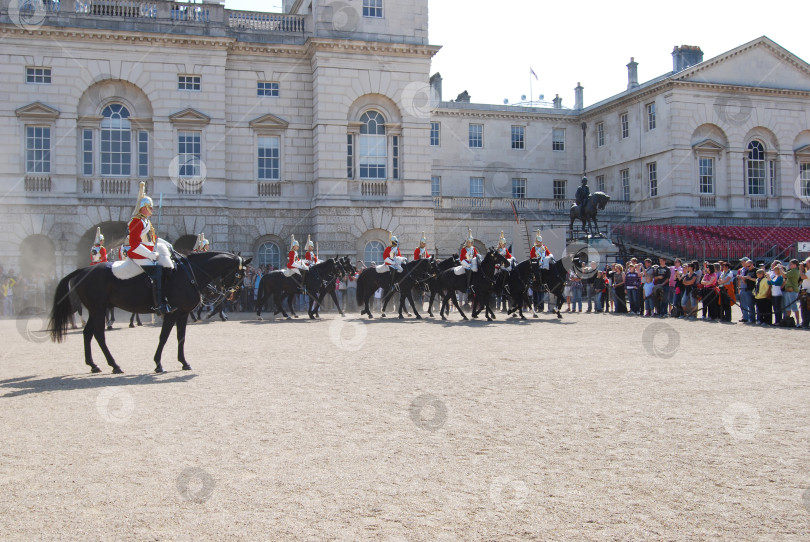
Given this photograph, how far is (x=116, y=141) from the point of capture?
3244 centimetres

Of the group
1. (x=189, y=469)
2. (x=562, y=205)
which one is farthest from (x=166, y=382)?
(x=562, y=205)

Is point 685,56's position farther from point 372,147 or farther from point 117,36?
point 117,36

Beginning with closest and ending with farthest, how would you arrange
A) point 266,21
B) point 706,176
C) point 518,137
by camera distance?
point 266,21, point 706,176, point 518,137

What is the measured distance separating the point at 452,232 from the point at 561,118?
17.0 meters

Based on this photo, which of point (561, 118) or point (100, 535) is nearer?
point (100, 535)

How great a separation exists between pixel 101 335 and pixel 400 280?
12616 millimetres

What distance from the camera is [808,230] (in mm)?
41844

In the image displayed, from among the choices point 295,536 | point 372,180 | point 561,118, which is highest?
point 561,118

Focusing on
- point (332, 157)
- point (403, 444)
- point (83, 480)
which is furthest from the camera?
point (332, 157)

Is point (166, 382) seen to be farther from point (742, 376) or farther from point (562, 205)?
point (562, 205)

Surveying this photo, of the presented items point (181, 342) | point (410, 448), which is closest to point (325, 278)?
point (181, 342)

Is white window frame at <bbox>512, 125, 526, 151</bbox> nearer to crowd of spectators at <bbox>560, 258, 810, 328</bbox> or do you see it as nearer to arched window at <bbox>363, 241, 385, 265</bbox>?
arched window at <bbox>363, 241, 385, 265</bbox>

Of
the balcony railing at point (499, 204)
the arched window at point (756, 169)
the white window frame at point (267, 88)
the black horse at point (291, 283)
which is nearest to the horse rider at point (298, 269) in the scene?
the black horse at point (291, 283)

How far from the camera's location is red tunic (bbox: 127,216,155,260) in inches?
472
